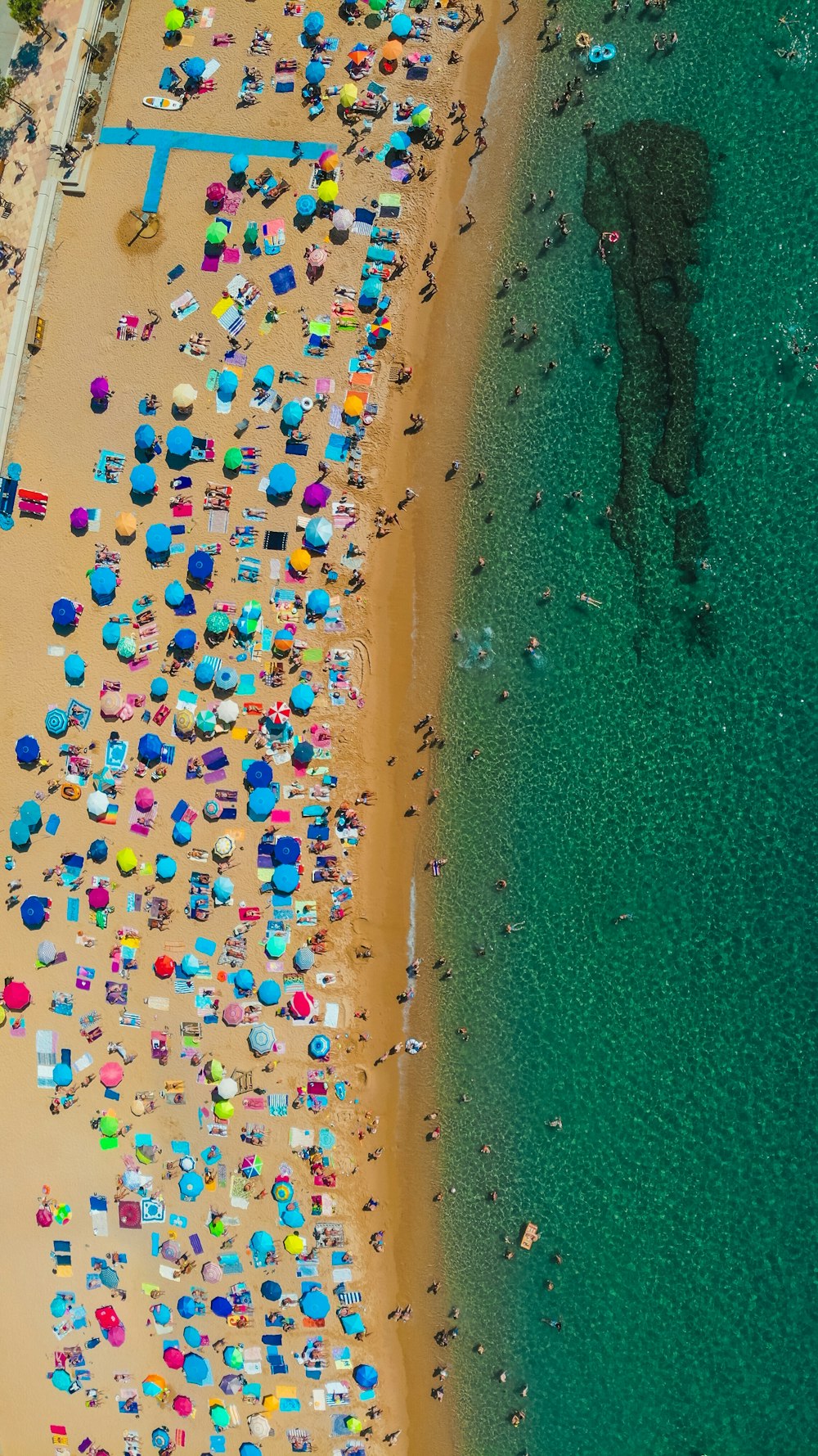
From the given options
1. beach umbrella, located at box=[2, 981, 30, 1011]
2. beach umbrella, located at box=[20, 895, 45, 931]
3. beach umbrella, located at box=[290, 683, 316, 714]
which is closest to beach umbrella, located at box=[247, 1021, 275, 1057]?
beach umbrella, located at box=[2, 981, 30, 1011]

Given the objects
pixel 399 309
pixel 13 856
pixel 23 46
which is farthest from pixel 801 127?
pixel 13 856

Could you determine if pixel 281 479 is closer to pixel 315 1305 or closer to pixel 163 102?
pixel 163 102

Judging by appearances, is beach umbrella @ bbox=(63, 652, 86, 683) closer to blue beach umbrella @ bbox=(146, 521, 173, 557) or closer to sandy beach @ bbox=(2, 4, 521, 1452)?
sandy beach @ bbox=(2, 4, 521, 1452)

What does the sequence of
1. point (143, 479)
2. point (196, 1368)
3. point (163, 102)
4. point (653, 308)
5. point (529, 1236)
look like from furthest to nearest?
1. point (163, 102)
2. point (143, 479)
3. point (653, 308)
4. point (196, 1368)
5. point (529, 1236)

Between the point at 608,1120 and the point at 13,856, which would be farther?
the point at 13,856

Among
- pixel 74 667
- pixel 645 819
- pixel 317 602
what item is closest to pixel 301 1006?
pixel 645 819

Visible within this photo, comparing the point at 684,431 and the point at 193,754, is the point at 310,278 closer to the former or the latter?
the point at 684,431
